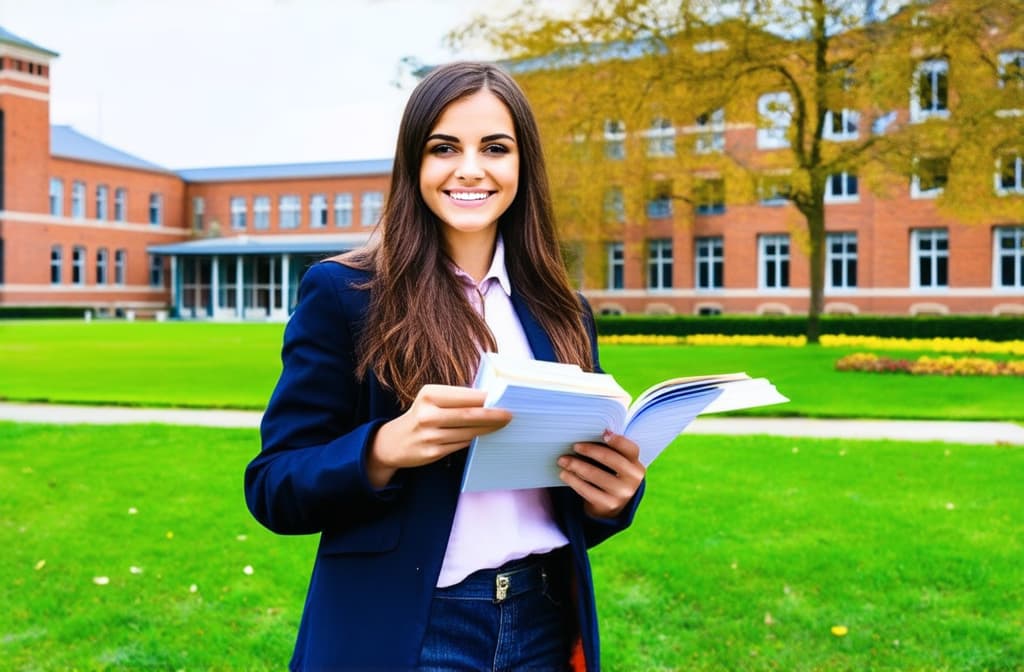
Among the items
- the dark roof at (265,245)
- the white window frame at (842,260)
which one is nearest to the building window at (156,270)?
the dark roof at (265,245)

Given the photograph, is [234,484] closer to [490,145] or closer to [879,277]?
[490,145]

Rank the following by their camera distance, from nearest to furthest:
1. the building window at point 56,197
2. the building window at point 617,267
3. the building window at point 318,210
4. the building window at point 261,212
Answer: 1. the building window at point 617,267
2. the building window at point 56,197
3. the building window at point 318,210
4. the building window at point 261,212

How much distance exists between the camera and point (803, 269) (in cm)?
3503

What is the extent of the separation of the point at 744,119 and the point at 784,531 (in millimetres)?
12665

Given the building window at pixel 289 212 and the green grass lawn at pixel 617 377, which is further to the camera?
the building window at pixel 289 212

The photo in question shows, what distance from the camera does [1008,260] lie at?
32219mm

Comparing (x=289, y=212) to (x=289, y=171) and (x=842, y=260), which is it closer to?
(x=289, y=171)

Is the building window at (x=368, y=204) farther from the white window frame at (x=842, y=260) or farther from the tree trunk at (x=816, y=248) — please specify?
the tree trunk at (x=816, y=248)

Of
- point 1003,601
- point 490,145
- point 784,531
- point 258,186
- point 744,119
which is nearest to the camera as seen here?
point 490,145

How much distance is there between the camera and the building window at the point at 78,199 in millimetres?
47000

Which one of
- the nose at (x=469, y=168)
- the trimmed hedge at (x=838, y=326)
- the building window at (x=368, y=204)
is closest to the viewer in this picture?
the nose at (x=469, y=168)

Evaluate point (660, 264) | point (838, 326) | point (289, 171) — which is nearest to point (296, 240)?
point (289, 171)

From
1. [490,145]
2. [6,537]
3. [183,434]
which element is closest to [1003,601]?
[490,145]

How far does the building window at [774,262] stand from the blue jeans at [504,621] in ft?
117
